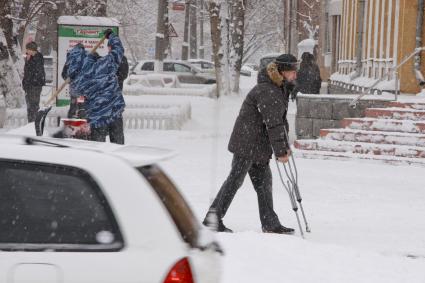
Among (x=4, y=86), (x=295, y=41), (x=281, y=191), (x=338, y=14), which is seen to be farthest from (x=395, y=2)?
(x=338, y=14)

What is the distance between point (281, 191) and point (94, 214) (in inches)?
322

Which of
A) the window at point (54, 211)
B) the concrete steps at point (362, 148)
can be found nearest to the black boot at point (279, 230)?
the window at point (54, 211)

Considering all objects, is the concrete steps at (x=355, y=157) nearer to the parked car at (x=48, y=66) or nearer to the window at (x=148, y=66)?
the window at (x=148, y=66)

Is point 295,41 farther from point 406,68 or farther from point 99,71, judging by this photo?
point 99,71

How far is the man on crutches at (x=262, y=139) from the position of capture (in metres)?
8.26

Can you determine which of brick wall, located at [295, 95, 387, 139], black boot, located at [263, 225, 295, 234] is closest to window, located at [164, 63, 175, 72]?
brick wall, located at [295, 95, 387, 139]

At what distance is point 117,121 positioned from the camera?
1155cm

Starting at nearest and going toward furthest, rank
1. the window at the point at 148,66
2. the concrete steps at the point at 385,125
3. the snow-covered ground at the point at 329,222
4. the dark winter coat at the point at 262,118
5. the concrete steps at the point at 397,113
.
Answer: the snow-covered ground at the point at 329,222 → the dark winter coat at the point at 262,118 → the concrete steps at the point at 385,125 → the concrete steps at the point at 397,113 → the window at the point at 148,66

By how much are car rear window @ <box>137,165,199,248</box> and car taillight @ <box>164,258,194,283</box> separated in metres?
0.16

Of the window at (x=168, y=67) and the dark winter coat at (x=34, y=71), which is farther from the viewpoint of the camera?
the window at (x=168, y=67)

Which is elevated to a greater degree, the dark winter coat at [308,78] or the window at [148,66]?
the dark winter coat at [308,78]

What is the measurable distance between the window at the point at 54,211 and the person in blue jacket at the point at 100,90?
753cm

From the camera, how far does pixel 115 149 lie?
3998 mm

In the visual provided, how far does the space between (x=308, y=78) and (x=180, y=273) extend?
1629cm
